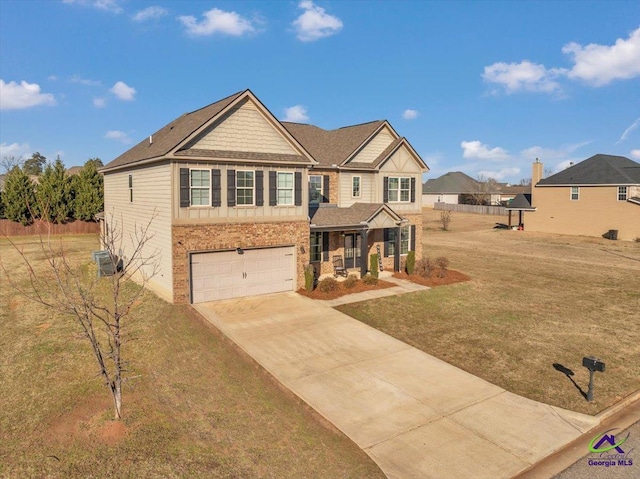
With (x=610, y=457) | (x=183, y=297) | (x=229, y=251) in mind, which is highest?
(x=229, y=251)

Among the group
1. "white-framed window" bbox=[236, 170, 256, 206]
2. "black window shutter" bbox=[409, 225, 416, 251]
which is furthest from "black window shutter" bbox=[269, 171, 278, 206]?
"black window shutter" bbox=[409, 225, 416, 251]

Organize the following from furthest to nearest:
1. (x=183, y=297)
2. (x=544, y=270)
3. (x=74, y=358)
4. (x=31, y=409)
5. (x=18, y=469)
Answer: (x=544, y=270) < (x=183, y=297) < (x=74, y=358) < (x=31, y=409) < (x=18, y=469)

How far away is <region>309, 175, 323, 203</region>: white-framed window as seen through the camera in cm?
2278

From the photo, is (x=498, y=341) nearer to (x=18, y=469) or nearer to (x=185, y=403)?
(x=185, y=403)

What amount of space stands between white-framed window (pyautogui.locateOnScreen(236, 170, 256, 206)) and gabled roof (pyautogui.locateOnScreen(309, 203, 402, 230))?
11.2 feet

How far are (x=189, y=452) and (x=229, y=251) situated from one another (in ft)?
35.7

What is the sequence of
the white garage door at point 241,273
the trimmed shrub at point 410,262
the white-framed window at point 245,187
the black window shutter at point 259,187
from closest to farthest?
the white garage door at point 241,273 → the white-framed window at point 245,187 → the black window shutter at point 259,187 → the trimmed shrub at point 410,262

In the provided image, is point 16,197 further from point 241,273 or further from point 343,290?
point 343,290

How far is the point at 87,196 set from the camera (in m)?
42.4

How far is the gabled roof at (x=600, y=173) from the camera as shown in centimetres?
4191

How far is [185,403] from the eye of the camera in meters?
9.44

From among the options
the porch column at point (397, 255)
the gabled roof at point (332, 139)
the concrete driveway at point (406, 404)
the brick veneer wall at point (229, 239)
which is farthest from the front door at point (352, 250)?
the concrete driveway at point (406, 404)

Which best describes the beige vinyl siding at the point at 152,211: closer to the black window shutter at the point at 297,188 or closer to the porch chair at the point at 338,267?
the black window shutter at the point at 297,188

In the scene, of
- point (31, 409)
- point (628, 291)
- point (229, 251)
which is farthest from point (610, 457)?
point (628, 291)
